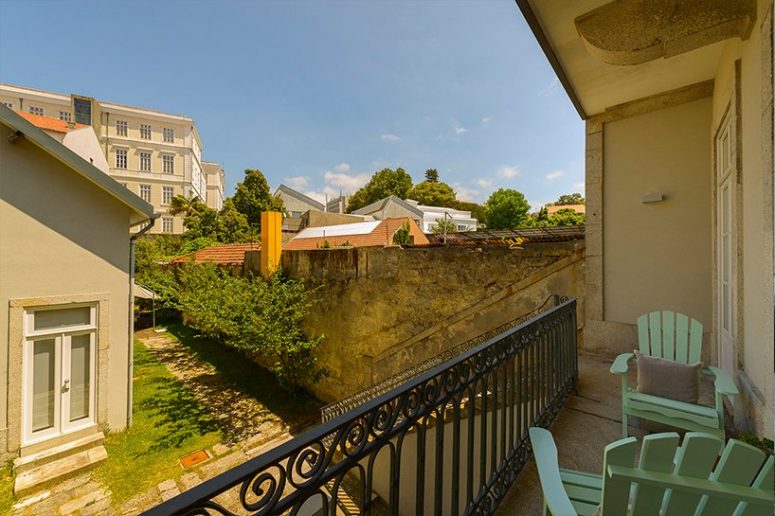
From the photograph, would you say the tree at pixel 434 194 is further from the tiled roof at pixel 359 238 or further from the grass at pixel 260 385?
the grass at pixel 260 385

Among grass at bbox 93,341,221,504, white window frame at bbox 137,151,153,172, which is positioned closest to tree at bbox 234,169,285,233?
white window frame at bbox 137,151,153,172

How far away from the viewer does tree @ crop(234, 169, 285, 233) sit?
82.0 feet

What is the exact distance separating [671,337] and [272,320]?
7127 millimetres

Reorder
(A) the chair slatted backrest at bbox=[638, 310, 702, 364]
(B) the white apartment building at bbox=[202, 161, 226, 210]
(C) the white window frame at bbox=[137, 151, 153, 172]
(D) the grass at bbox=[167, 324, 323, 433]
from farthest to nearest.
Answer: (B) the white apartment building at bbox=[202, 161, 226, 210]
(C) the white window frame at bbox=[137, 151, 153, 172]
(D) the grass at bbox=[167, 324, 323, 433]
(A) the chair slatted backrest at bbox=[638, 310, 702, 364]

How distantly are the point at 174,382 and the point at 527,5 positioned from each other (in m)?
10.2

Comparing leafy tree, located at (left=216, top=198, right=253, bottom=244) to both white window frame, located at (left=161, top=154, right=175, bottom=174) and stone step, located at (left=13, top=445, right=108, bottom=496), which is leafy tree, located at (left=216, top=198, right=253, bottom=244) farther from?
stone step, located at (left=13, top=445, right=108, bottom=496)

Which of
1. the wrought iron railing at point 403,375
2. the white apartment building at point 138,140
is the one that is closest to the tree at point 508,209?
the wrought iron railing at point 403,375

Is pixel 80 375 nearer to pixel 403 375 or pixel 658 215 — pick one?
pixel 403 375

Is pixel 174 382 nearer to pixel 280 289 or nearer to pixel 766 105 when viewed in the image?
pixel 280 289

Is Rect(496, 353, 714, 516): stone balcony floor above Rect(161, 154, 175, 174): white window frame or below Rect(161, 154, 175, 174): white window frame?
below

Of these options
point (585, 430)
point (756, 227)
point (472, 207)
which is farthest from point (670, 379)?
point (472, 207)

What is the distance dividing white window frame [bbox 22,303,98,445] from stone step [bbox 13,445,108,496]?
0.40 metres

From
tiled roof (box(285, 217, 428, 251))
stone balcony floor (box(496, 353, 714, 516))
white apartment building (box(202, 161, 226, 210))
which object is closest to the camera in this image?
stone balcony floor (box(496, 353, 714, 516))

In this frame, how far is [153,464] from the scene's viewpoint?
4.97 metres
